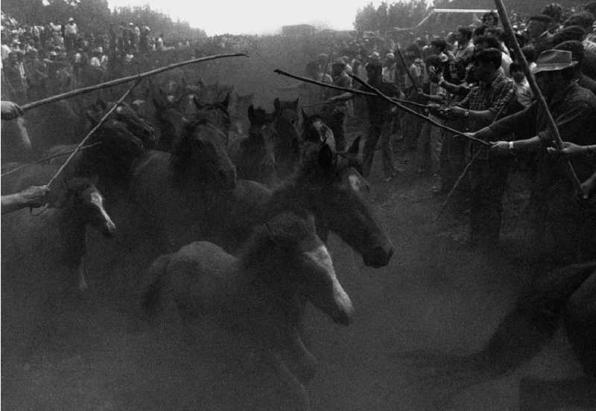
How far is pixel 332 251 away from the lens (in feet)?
23.9

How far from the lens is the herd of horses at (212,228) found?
151 inches

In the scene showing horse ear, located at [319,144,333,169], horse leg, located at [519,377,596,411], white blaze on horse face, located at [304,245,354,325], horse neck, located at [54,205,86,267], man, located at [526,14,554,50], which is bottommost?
horse leg, located at [519,377,596,411]

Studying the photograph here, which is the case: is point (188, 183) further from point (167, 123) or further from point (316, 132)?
point (167, 123)

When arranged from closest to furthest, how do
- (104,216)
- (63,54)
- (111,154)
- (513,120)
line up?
(104,216) < (513,120) < (111,154) < (63,54)

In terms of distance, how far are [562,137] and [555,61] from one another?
2.37ft

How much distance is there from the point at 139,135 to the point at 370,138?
456 cm

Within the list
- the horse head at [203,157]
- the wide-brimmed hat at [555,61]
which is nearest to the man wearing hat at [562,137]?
the wide-brimmed hat at [555,61]

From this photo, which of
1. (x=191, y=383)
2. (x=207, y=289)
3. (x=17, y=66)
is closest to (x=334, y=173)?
(x=207, y=289)

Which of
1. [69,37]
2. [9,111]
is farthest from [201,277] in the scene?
[69,37]

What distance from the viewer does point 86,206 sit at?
4746 mm

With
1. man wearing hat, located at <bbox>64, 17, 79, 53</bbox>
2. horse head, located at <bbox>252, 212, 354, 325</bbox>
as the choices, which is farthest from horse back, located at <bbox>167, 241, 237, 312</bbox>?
man wearing hat, located at <bbox>64, 17, 79, 53</bbox>

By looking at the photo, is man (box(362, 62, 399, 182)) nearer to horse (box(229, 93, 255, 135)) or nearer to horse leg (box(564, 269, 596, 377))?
horse (box(229, 93, 255, 135))

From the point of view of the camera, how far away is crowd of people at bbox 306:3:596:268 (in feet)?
14.6

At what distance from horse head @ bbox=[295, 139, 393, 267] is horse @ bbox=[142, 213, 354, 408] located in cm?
47
